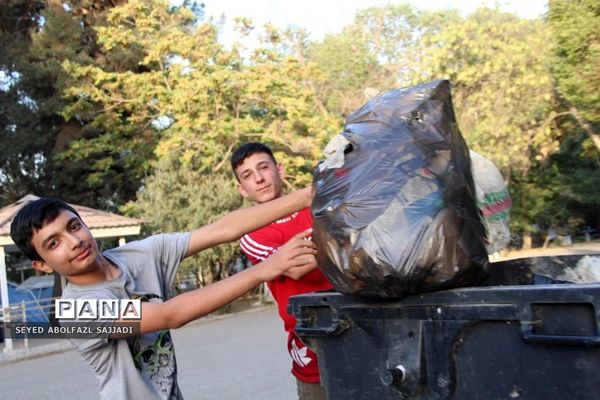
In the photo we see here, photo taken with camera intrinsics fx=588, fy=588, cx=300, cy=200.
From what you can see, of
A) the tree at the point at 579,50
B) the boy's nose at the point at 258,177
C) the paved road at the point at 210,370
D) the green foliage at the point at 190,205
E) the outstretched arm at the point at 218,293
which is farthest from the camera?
the green foliage at the point at 190,205

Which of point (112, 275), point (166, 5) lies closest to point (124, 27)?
point (166, 5)

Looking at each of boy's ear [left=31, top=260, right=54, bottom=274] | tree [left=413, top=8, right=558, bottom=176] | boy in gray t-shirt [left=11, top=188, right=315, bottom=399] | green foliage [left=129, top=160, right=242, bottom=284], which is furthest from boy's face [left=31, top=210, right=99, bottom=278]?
tree [left=413, top=8, right=558, bottom=176]

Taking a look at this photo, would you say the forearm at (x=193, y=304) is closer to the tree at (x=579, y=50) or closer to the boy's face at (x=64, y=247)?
the boy's face at (x=64, y=247)

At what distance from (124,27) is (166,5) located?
64.1 inches

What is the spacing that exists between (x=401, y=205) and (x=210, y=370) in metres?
7.24

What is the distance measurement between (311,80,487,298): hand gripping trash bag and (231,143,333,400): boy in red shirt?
885mm

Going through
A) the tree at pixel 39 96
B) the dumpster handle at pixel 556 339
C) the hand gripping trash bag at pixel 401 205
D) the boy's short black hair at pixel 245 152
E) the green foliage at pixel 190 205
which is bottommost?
the dumpster handle at pixel 556 339

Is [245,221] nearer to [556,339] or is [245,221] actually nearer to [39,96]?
[556,339]

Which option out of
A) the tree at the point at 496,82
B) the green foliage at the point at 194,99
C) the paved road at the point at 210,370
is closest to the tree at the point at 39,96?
the green foliage at the point at 194,99

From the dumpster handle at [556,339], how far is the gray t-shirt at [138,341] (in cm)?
137

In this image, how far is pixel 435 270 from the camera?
167cm

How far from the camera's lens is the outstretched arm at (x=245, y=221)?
2.54 m

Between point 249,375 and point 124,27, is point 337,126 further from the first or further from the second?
point 249,375

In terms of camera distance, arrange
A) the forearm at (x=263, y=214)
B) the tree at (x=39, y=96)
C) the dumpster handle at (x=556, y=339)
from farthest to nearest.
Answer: the tree at (x=39, y=96) → the forearm at (x=263, y=214) → the dumpster handle at (x=556, y=339)
